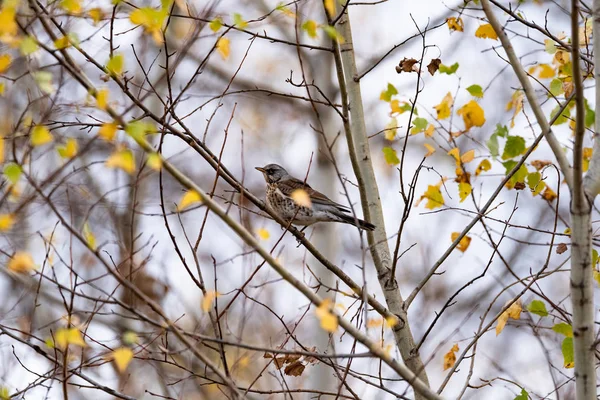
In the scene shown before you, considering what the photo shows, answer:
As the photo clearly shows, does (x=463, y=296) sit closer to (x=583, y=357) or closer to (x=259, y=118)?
(x=259, y=118)

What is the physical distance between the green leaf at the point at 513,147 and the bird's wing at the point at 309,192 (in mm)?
1594

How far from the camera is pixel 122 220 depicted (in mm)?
8500

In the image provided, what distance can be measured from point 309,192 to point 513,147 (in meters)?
2.36

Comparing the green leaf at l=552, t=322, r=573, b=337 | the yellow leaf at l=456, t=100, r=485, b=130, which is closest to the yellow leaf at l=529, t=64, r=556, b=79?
the yellow leaf at l=456, t=100, r=485, b=130

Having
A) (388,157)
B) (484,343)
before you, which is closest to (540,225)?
(484,343)

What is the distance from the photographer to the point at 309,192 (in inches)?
250

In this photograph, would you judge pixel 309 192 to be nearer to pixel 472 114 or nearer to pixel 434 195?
pixel 434 195

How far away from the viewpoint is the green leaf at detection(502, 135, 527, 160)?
4.35 metres

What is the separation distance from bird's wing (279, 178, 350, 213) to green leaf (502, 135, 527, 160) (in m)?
1.59

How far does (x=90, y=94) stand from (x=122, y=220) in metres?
6.13

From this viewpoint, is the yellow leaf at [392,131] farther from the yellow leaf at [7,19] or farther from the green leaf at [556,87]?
the yellow leaf at [7,19]

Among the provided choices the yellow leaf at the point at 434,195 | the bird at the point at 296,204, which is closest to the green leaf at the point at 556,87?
the yellow leaf at the point at 434,195

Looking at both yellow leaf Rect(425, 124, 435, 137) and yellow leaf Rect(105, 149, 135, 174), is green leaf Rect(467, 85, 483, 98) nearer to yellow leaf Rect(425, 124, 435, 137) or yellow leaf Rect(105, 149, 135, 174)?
yellow leaf Rect(425, 124, 435, 137)

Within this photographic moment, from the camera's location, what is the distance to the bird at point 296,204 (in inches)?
229
